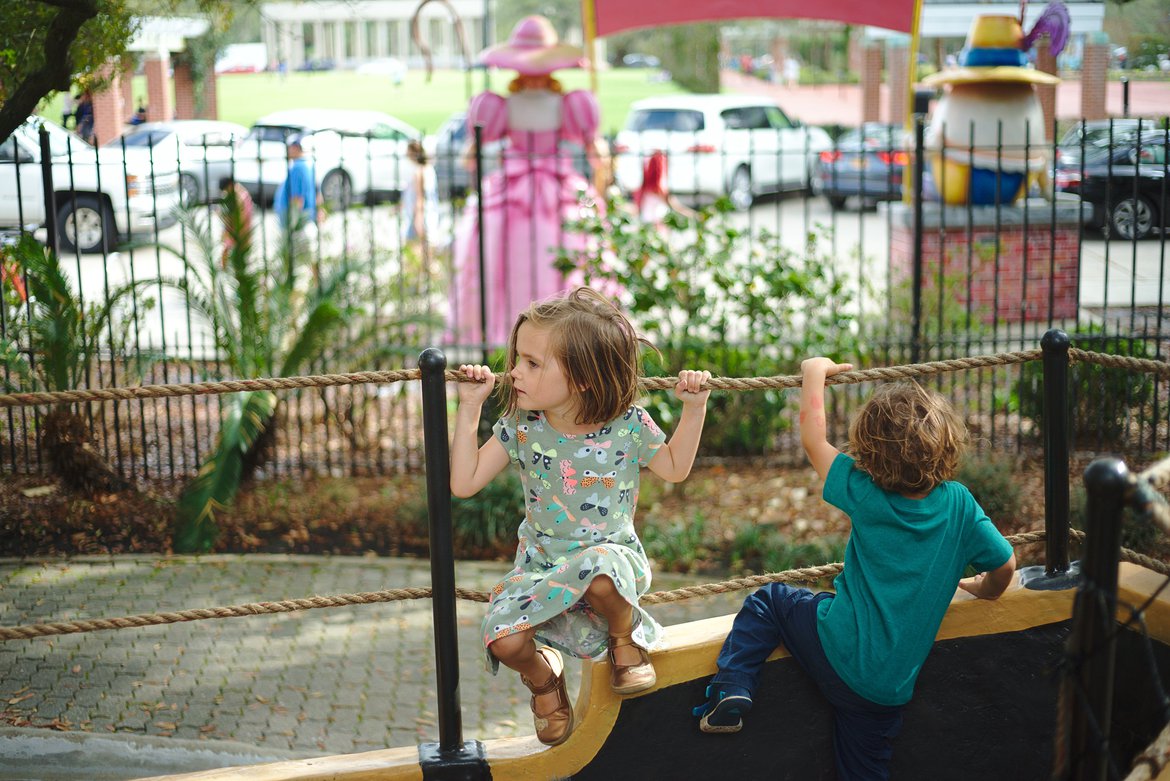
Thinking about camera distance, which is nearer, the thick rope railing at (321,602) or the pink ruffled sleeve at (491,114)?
the thick rope railing at (321,602)

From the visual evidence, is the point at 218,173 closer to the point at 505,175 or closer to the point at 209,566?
the point at 505,175

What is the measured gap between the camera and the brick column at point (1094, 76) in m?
12.8

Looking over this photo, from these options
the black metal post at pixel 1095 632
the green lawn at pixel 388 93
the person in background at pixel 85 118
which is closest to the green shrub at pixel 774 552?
the black metal post at pixel 1095 632

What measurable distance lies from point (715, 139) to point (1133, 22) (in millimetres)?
12023

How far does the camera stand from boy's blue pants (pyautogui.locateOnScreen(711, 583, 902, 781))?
2980mm

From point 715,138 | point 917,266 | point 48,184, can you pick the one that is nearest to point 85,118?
point 48,184

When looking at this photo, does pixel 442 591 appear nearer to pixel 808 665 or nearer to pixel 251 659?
pixel 808 665

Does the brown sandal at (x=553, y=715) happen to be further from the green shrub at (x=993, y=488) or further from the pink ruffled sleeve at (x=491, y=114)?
the pink ruffled sleeve at (x=491, y=114)

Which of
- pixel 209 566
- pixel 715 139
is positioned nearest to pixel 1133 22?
pixel 209 566

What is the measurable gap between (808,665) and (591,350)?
0.93m

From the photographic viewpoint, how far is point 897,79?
28.9 metres

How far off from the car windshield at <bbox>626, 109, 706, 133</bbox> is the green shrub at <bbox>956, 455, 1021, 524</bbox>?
47.4ft

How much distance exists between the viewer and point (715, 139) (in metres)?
20.5

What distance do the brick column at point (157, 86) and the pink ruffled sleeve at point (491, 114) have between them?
2.30m
